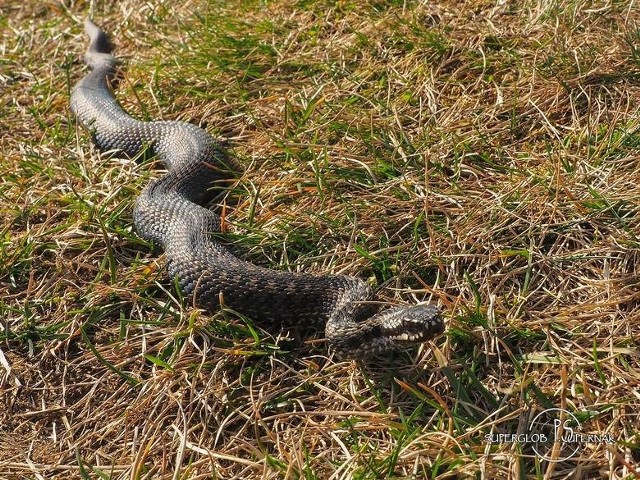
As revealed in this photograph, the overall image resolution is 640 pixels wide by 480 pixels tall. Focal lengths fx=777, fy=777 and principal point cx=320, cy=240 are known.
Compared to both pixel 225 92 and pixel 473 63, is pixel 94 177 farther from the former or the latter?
pixel 473 63

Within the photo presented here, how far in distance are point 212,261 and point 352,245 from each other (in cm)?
99

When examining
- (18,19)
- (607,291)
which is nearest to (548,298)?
(607,291)

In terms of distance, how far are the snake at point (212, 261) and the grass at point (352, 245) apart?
132mm

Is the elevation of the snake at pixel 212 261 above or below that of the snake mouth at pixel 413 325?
below

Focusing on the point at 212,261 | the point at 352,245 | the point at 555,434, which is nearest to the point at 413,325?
the point at 555,434

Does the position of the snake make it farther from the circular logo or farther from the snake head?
the circular logo

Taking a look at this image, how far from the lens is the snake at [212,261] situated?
4730 millimetres

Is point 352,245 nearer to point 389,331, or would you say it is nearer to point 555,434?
point 389,331

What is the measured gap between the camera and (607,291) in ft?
15.6

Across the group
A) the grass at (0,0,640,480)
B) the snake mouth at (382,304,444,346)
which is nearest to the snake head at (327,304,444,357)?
the snake mouth at (382,304,444,346)

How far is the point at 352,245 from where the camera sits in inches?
216

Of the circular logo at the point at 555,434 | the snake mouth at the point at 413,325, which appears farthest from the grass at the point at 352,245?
the snake mouth at the point at 413,325

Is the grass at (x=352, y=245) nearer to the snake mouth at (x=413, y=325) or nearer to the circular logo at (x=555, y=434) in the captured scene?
the circular logo at (x=555, y=434)

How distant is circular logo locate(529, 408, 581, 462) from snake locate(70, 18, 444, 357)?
2.45 ft
